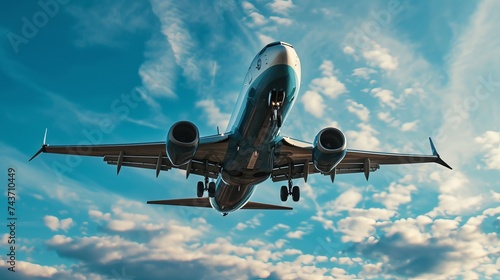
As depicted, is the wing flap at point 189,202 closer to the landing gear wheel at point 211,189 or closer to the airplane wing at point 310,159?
the landing gear wheel at point 211,189

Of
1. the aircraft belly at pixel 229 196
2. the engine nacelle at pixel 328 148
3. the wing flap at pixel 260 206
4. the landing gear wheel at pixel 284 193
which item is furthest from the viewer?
the wing flap at pixel 260 206

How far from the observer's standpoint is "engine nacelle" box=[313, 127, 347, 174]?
20.3 metres

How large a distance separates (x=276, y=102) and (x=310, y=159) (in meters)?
7.10

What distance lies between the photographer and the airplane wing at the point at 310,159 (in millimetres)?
23344

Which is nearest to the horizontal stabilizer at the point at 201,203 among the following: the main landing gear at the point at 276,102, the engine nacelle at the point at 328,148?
the engine nacelle at the point at 328,148

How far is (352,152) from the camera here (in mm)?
24672

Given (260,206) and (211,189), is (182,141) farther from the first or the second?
(260,206)

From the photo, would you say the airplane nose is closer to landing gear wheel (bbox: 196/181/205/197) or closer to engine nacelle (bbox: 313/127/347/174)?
engine nacelle (bbox: 313/127/347/174)

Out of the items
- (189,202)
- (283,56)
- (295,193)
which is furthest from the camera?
(189,202)

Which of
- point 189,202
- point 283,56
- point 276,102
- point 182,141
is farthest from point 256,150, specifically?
point 189,202

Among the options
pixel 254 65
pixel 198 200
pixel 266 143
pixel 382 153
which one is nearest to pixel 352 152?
pixel 382 153

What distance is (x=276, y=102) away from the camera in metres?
18.8

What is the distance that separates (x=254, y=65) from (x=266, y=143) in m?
3.34

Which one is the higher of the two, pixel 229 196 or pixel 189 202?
pixel 189 202
